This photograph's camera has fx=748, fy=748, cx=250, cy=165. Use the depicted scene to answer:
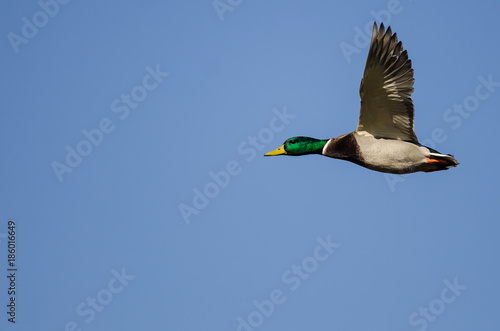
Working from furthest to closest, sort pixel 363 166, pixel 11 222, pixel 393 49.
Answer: pixel 11 222
pixel 363 166
pixel 393 49

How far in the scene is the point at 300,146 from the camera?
14930 millimetres

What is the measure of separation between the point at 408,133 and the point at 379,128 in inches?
20.9

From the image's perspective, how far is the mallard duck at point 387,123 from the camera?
13.1 metres

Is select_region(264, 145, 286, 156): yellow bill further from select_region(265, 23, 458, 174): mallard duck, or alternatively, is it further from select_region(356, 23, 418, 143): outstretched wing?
select_region(356, 23, 418, 143): outstretched wing

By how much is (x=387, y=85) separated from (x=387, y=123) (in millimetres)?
792

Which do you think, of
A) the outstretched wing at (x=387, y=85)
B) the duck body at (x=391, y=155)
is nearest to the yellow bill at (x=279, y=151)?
the duck body at (x=391, y=155)

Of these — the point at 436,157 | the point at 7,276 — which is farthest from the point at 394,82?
the point at 7,276

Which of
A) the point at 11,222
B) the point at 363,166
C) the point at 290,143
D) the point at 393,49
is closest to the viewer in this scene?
the point at 393,49

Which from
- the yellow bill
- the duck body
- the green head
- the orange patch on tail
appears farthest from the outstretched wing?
the yellow bill

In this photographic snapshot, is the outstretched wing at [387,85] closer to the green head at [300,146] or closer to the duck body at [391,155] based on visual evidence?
the duck body at [391,155]

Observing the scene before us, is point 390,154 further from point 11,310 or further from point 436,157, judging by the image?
point 11,310

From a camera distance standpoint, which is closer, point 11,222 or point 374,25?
point 374,25

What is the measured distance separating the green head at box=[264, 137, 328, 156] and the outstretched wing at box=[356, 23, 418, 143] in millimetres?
1315

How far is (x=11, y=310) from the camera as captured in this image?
15188 mm
